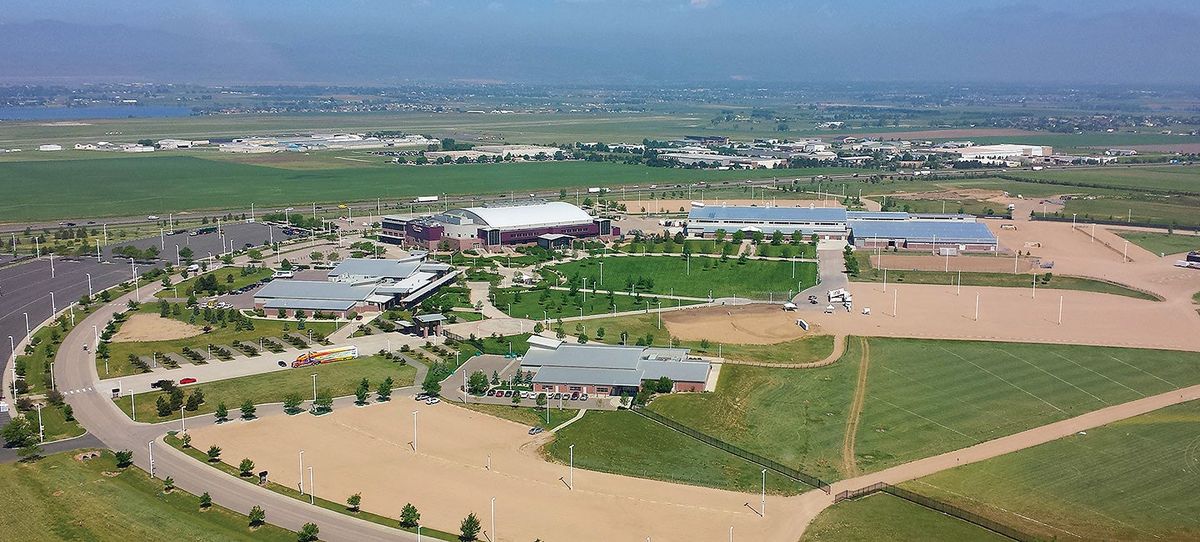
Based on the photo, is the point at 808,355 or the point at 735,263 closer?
the point at 808,355

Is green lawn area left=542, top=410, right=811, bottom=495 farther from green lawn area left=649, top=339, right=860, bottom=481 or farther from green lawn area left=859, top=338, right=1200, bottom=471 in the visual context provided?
green lawn area left=859, top=338, right=1200, bottom=471

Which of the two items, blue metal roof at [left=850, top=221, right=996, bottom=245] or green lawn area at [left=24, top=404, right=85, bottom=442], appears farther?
blue metal roof at [left=850, top=221, right=996, bottom=245]

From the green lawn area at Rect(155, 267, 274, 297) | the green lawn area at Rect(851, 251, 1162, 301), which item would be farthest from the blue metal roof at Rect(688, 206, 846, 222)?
the green lawn area at Rect(155, 267, 274, 297)

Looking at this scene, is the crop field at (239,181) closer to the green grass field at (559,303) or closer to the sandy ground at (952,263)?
the green grass field at (559,303)

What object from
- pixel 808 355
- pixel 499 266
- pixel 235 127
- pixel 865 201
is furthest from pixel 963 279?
pixel 235 127

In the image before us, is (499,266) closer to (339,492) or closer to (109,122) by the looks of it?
(339,492)
